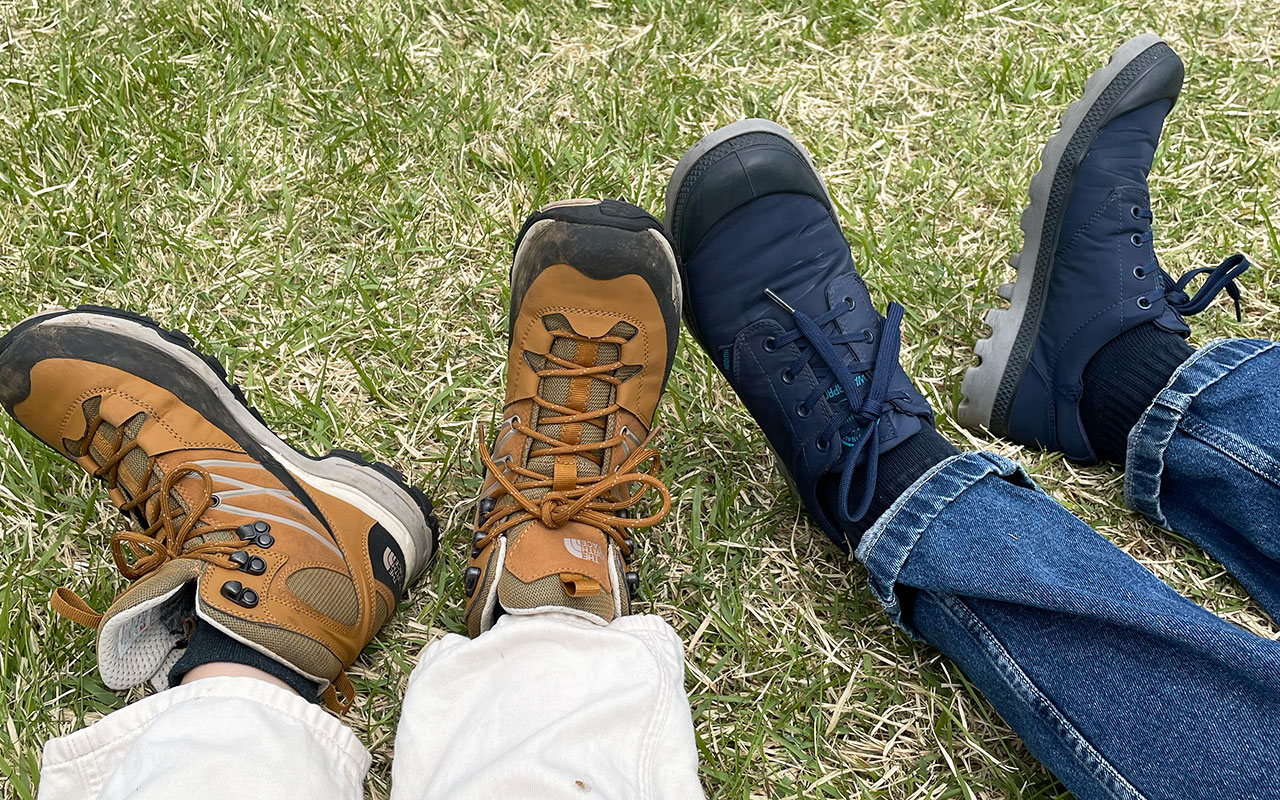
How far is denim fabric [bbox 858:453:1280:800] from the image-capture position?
117 cm

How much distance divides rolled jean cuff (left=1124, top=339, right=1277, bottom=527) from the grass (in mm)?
129

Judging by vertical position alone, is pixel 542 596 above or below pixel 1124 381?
below

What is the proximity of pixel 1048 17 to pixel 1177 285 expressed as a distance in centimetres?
112

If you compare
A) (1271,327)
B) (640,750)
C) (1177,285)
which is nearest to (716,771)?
(640,750)

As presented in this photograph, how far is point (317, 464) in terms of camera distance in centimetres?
166

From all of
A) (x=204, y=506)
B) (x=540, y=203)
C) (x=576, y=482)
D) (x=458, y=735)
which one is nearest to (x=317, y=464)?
(x=204, y=506)

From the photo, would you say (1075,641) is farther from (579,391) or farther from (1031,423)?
(579,391)

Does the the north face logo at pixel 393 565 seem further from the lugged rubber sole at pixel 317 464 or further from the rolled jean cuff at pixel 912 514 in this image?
the rolled jean cuff at pixel 912 514

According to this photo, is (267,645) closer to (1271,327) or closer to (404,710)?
(404,710)

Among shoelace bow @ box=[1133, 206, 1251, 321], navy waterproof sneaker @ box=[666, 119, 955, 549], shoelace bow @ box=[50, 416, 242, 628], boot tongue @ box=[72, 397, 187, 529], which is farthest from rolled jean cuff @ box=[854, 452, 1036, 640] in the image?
boot tongue @ box=[72, 397, 187, 529]

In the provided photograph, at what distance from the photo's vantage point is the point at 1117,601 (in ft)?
4.09

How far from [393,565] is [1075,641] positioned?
1.14 metres

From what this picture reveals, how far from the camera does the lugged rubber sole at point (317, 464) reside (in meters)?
1.60

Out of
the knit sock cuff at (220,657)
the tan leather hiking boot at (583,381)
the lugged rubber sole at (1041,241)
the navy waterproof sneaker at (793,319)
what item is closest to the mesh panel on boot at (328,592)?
the knit sock cuff at (220,657)
